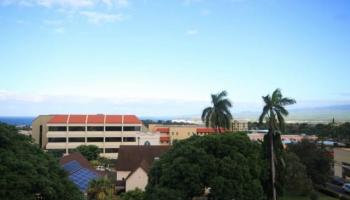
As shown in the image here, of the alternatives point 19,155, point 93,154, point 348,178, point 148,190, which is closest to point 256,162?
point 148,190

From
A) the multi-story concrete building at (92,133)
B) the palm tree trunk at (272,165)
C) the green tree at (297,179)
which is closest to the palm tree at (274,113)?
the palm tree trunk at (272,165)

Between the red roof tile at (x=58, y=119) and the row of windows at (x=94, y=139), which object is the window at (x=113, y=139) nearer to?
the row of windows at (x=94, y=139)

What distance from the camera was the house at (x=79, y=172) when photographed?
4555 cm

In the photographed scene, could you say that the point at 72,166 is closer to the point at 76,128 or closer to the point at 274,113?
the point at 274,113

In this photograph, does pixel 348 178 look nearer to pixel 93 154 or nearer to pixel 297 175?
pixel 297 175

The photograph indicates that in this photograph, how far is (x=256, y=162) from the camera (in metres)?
35.2

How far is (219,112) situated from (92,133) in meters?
56.3

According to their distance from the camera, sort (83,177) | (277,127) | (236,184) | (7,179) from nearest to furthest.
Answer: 1. (7,179)
2. (236,184)
3. (277,127)
4. (83,177)

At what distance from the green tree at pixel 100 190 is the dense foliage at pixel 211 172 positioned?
184 inches

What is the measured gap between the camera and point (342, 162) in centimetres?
7206

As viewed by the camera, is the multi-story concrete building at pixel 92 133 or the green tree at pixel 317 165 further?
the multi-story concrete building at pixel 92 133

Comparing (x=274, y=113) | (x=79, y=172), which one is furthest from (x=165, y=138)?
(x=274, y=113)

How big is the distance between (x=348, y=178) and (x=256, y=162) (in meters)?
43.8

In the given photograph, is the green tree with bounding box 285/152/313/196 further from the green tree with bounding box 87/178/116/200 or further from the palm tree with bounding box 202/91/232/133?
the green tree with bounding box 87/178/116/200
